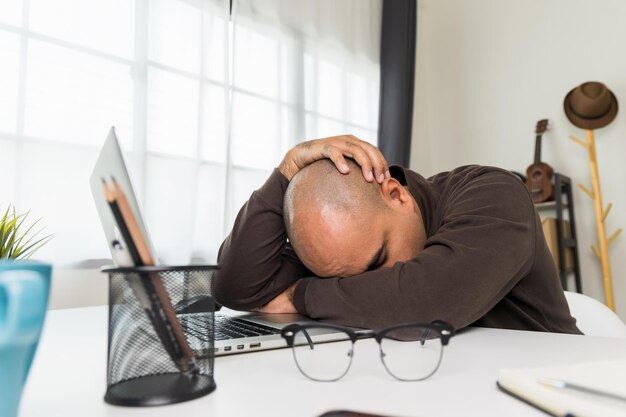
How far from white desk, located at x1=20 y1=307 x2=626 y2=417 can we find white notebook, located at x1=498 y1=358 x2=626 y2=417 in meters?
0.01

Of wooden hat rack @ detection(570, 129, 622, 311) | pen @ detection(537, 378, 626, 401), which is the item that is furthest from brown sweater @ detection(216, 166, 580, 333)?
wooden hat rack @ detection(570, 129, 622, 311)

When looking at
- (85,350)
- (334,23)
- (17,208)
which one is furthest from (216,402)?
(334,23)

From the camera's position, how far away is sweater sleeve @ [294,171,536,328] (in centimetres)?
71

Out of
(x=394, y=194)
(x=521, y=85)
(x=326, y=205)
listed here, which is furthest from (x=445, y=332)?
(x=521, y=85)

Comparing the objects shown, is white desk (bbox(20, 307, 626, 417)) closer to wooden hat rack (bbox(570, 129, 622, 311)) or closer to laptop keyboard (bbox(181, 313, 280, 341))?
laptop keyboard (bbox(181, 313, 280, 341))

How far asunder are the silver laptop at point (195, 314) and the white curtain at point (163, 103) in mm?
1037

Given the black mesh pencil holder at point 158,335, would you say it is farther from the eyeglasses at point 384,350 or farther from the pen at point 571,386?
the pen at point 571,386

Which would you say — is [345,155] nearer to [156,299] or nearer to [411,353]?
[411,353]

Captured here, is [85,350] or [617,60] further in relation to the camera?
[617,60]

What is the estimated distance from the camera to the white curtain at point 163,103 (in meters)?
1.64

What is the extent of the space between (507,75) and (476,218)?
9.01 ft

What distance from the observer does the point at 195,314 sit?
44 centimetres

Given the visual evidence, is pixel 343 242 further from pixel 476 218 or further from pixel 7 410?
pixel 7 410

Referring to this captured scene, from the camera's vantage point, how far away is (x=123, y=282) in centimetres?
40
